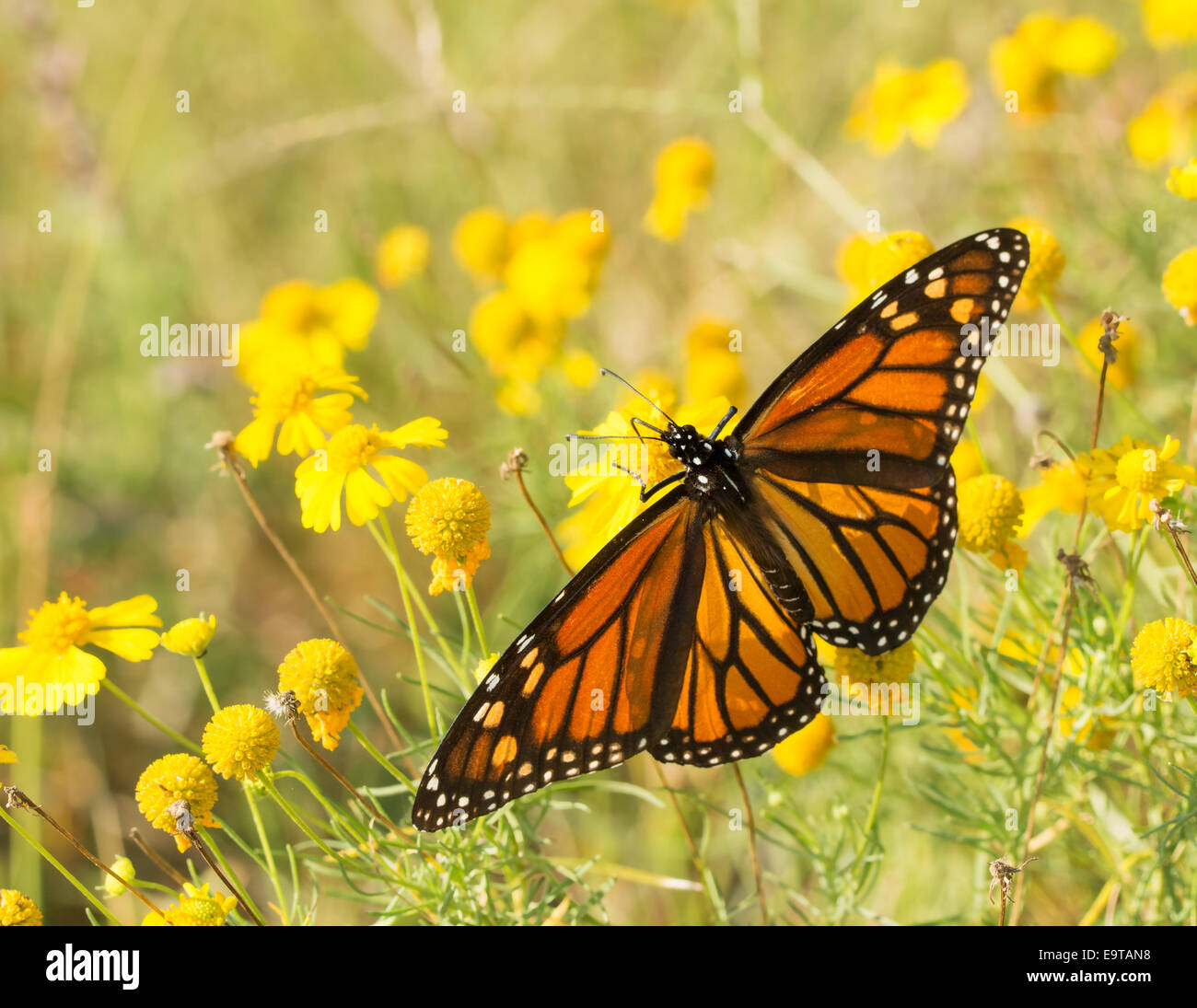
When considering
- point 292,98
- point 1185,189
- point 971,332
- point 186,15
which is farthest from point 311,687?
point 186,15

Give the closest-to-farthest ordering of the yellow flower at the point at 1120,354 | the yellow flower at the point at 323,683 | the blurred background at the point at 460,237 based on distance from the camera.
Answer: the yellow flower at the point at 323,683
the yellow flower at the point at 1120,354
the blurred background at the point at 460,237

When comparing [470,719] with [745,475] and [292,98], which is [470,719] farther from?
[292,98]

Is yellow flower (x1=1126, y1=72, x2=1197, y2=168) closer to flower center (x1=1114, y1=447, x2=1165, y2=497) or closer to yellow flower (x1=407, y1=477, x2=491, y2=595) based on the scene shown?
flower center (x1=1114, y1=447, x2=1165, y2=497)

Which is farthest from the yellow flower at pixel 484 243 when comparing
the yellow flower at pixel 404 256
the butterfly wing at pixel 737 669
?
the butterfly wing at pixel 737 669

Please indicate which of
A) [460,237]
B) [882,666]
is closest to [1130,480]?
[882,666]

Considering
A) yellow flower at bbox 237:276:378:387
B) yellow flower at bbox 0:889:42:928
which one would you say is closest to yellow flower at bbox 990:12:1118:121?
yellow flower at bbox 237:276:378:387

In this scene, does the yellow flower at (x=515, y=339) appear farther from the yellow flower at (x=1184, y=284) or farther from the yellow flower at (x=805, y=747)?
the yellow flower at (x=1184, y=284)
